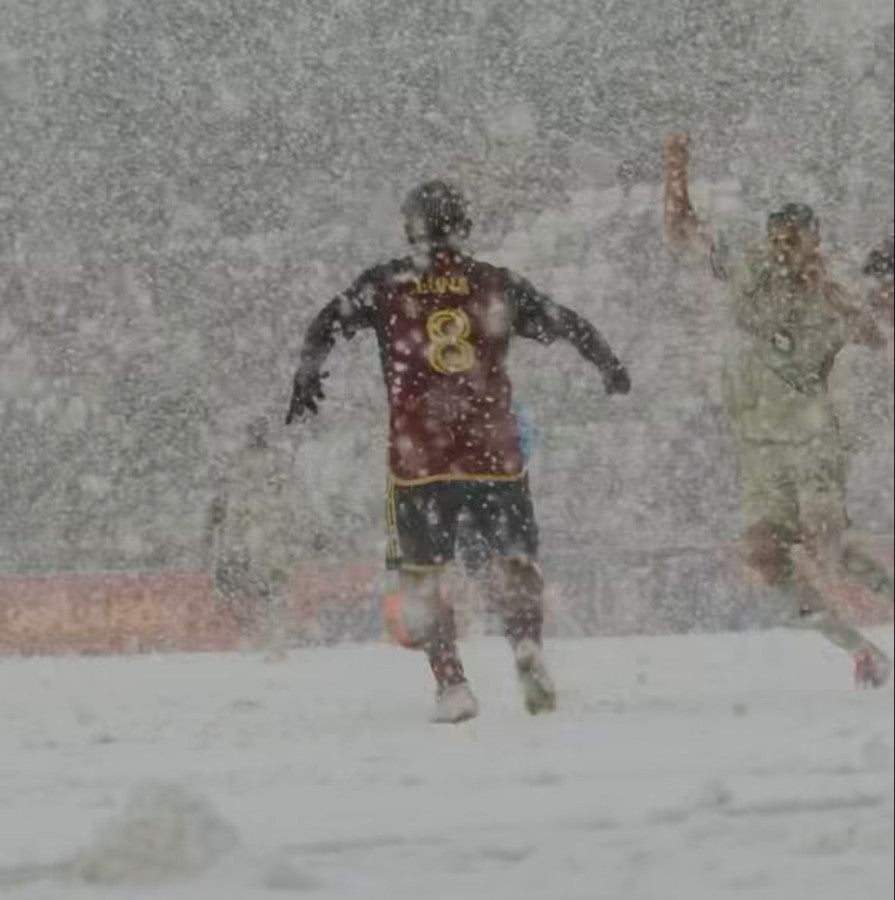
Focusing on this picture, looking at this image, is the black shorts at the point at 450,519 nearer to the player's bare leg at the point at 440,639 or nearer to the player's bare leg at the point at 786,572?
the player's bare leg at the point at 440,639

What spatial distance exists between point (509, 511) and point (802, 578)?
1.07 m

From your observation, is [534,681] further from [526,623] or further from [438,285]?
[438,285]

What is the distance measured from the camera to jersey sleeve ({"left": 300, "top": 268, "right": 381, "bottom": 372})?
5531 millimetres

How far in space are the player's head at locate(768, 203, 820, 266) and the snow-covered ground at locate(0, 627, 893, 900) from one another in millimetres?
1134

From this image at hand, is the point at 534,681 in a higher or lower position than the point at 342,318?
lower

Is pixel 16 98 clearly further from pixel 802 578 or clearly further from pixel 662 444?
pixel 802 578

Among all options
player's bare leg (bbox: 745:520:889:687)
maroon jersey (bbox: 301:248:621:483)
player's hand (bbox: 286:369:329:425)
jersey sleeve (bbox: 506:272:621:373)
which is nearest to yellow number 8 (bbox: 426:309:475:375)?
maroon jersey (bbox: 301:248:621:483)

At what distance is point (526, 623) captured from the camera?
556cm

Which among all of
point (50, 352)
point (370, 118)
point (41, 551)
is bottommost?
point (41, 551)

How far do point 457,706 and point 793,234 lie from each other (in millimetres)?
1524

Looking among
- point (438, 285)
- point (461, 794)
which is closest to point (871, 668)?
point (438, 285)

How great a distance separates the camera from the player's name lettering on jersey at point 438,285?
5535 millimetres

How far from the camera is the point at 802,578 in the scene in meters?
6.30

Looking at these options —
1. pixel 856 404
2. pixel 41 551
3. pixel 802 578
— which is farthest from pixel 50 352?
pixel 802 578
